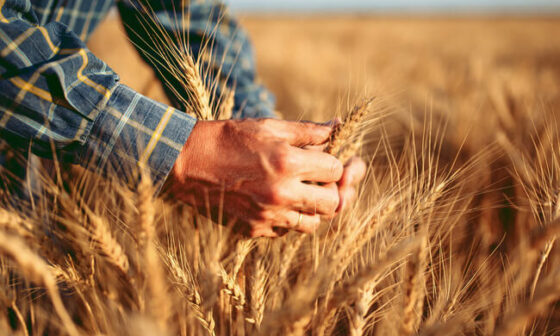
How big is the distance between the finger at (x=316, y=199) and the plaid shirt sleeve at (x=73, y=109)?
0.23 metres

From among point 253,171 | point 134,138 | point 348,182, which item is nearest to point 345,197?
point 348,182

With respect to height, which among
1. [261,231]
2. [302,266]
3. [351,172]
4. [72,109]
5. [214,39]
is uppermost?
[214,39]

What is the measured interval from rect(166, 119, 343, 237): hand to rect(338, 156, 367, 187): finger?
10 centimetres

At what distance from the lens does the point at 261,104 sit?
3.47ft

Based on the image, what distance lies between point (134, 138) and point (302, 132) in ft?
0.98

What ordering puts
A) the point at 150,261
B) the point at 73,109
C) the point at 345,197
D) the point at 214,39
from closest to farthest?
the point at 150,261, the point at 73,109, the point at 345,197, the point at 214,39

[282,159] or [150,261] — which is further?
[282,159]

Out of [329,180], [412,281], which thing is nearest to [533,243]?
[412,281]

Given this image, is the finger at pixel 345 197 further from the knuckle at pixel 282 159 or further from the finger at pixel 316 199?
the knuckle at pixel 282 159

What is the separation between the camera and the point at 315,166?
57 centimetres

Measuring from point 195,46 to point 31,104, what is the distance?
0.58 m

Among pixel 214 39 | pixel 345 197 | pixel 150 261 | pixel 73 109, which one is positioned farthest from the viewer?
pixel 214 39

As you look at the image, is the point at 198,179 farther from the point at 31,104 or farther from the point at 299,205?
the point at 31,104

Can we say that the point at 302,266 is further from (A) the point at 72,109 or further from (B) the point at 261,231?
(A) the point at 72,109
